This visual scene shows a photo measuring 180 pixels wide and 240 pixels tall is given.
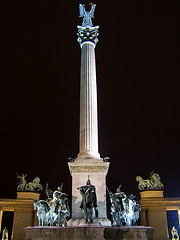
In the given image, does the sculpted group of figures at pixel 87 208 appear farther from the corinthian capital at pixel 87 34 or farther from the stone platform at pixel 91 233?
the corinthian capital at pixel 87 34

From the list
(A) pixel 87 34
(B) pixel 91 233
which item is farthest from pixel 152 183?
(B) pixel 91 233

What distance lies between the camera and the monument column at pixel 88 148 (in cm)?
2279

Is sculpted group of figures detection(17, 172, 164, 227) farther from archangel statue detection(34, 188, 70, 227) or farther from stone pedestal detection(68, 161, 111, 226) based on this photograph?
stone pedestal detection(68, 161, 111, 226)

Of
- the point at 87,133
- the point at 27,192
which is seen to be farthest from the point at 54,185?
the point at 87,133

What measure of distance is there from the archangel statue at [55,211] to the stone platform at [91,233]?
1796mm

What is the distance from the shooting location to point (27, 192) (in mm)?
48094

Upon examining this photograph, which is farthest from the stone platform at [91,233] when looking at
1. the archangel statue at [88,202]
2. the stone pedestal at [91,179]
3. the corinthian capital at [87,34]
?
the corinthian capital at [87,34]

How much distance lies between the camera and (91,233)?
60.6ft

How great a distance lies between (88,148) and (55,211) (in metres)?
6.55

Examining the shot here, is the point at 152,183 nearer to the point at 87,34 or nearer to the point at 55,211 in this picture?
the point at 87,34

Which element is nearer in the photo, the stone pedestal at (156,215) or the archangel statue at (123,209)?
the archangel statue at (123,209)

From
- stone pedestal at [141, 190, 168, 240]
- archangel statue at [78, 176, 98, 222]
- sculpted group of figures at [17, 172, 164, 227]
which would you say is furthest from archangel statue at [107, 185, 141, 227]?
stone pedestal at [141, 190, 168, 240]

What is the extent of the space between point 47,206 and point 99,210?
169 inches

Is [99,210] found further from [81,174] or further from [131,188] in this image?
[131,188]
